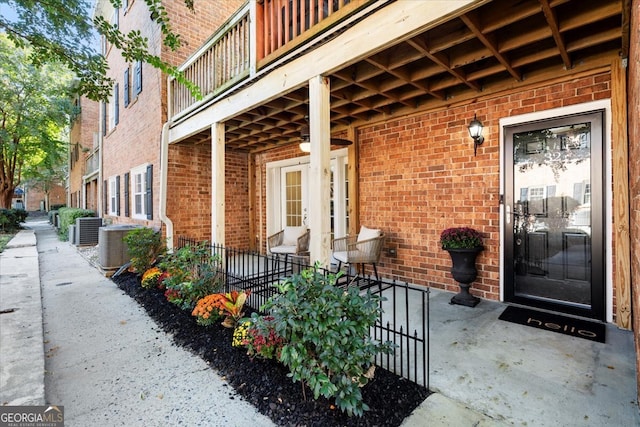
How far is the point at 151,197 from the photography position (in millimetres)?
6461

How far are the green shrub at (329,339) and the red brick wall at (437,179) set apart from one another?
247 cm

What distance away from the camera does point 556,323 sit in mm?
3035

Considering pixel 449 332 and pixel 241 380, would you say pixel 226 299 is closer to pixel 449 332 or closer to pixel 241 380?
pixel 241 380

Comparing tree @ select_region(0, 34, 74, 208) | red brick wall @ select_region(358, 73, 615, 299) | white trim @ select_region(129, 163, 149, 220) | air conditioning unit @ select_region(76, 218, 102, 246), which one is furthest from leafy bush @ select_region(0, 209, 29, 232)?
red brick wall @ select_region(358, 73, 615, 299)

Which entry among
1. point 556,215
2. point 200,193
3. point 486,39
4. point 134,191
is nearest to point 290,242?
point 200,193

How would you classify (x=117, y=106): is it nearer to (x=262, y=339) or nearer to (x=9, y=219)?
(x=9, y=219)

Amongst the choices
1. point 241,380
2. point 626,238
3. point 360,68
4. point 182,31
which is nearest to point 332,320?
point 241,380

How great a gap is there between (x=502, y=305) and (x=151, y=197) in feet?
21.3

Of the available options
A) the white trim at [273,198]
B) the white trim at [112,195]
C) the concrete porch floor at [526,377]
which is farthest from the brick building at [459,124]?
the white trim at [112,195]

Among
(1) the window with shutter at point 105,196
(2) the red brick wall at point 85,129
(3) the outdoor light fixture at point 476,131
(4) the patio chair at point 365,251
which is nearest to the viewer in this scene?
(3) the outdoor light fixture at point 476,131

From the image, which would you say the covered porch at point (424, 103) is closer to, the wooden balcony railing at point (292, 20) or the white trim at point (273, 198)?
the wooden balcony railing at point (292, 20)

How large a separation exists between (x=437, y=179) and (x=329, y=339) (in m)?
3.07

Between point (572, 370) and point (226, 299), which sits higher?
point (226, 299)

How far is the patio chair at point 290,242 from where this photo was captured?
5215 mm
